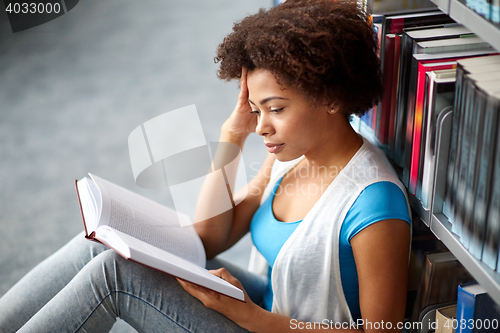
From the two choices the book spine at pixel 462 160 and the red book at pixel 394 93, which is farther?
the red book at pixel 394 93

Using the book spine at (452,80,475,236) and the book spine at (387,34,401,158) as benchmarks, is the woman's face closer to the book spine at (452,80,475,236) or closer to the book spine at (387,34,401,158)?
the book spine at (387,34,401,158)

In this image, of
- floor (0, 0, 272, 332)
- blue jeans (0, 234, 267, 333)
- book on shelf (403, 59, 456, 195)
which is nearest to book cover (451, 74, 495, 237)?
book on shelf (403, 59, 456, 195)

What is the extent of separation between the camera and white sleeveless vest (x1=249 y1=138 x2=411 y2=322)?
0.90 metres

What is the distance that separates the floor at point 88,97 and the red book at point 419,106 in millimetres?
1038

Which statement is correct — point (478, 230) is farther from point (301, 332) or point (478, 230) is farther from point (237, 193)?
point (237, 193)

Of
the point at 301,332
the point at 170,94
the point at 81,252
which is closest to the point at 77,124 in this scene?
the point at 170,94

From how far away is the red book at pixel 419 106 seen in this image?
2.56ft

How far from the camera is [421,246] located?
98cm

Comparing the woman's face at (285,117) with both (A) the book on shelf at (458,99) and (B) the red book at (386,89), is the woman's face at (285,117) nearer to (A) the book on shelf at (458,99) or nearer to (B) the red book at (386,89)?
(B) the red book at (386,89)

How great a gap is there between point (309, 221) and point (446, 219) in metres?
0.26

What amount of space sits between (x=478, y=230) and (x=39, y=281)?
0.99 metres

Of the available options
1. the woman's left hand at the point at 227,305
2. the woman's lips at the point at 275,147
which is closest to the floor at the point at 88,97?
the woman's left hand at the point at 227,305

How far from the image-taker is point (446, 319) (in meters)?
0.86

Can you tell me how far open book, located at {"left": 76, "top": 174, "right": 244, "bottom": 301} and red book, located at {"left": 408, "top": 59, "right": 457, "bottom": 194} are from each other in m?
0.41
